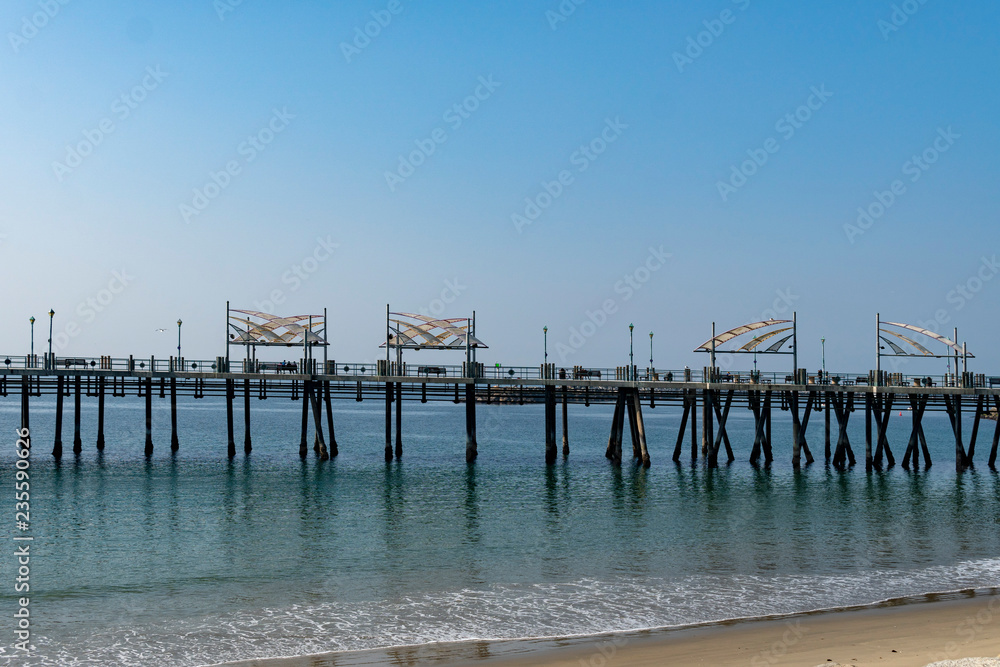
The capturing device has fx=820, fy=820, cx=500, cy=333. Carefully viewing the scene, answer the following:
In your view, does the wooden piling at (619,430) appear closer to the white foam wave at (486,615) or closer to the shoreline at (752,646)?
the white foam wave at (486,615)

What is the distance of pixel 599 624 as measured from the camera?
15.9 m

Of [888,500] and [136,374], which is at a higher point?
[136,374]

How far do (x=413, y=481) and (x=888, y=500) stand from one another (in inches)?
806

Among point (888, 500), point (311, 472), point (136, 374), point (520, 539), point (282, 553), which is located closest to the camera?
point (282, 553)

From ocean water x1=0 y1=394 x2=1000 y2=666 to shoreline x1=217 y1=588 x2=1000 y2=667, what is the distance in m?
0.57

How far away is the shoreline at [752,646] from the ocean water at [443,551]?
1.85 feet

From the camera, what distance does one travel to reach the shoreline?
1349 centimetres

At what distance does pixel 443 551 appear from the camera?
22938 millimetres

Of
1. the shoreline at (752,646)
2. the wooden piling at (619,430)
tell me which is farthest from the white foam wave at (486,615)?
the wooden piling at (619,430)

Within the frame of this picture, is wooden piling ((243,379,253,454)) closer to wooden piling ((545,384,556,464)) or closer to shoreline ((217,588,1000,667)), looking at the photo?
wooden piling ((545,384,556,464))

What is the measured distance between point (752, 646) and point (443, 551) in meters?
10.5

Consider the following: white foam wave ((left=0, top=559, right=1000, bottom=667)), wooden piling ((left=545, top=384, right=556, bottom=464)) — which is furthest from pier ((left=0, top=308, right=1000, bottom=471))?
white foam wave ((left=0, top=559, right=1000, bottom=667))

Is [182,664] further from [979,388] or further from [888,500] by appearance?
[979,388]

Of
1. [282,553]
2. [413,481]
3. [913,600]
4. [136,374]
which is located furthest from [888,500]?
[136,374]
